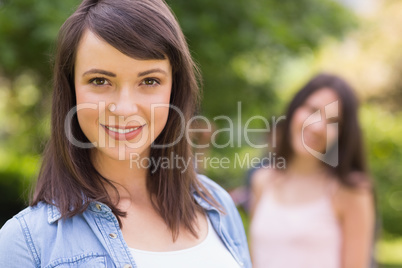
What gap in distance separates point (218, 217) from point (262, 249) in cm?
128

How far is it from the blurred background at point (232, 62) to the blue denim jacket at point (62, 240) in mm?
435

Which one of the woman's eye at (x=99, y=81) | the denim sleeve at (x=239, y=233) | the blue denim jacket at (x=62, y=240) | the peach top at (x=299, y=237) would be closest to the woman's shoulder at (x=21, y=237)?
the blue denim jacket at (x=62, y=240)

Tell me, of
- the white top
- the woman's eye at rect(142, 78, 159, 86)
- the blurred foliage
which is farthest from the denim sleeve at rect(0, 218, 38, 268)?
the blurred foliage

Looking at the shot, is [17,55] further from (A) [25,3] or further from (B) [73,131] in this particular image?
(B) [73,131]

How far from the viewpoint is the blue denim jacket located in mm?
1460

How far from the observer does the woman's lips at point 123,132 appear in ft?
5.28

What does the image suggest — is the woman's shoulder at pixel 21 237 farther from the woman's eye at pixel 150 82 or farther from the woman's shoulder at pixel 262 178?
the woman's shoulder at pixel 262 178

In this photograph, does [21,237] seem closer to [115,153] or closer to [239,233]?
[115,153]

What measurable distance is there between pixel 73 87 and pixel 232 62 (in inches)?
141

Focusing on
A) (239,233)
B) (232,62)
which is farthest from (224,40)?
(239,233)

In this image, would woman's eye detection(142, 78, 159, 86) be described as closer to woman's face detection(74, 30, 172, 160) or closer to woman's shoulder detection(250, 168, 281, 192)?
woman's face detection(74, 30, 172, 160)

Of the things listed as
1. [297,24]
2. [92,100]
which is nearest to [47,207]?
[92,100]

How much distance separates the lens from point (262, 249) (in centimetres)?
313

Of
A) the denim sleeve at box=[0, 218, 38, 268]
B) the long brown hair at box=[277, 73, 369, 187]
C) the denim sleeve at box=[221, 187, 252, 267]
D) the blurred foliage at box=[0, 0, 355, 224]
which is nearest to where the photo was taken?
the denim sleeve at box=[0, 218, 38, 268]
